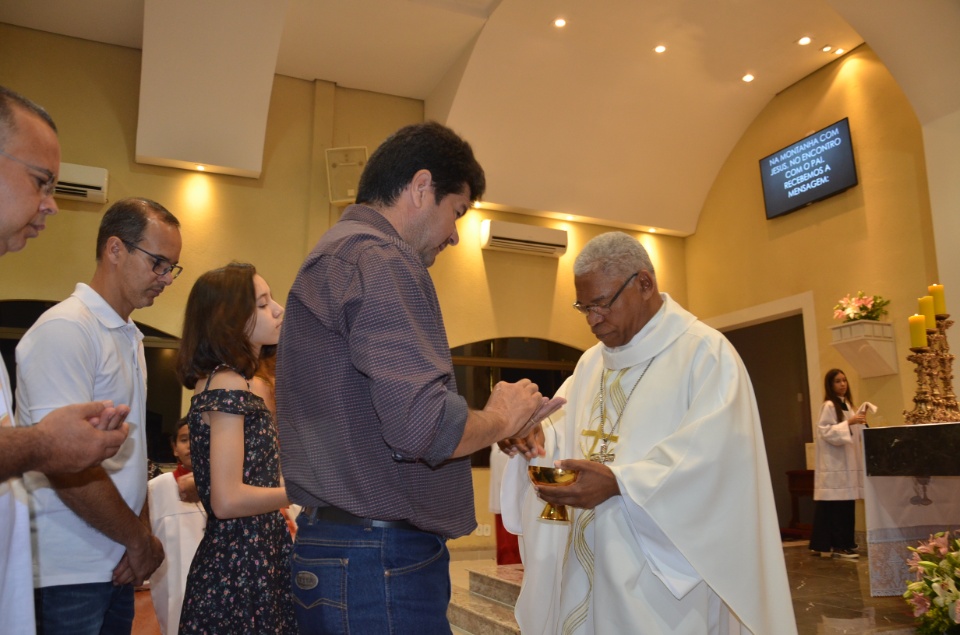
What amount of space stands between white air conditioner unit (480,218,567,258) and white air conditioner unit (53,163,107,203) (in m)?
4.17

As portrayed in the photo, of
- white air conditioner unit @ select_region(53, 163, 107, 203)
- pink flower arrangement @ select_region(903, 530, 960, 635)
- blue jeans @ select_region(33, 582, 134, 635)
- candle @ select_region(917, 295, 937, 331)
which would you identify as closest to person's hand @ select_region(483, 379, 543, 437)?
blue jeans @ select_region(33, 582, 134, 635)

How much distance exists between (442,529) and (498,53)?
7.62 meters

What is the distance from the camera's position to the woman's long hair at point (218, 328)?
7.13ft

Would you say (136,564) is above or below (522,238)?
below

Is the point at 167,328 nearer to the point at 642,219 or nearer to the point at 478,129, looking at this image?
the point at 478,129

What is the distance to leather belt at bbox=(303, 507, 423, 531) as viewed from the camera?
1.50 metres

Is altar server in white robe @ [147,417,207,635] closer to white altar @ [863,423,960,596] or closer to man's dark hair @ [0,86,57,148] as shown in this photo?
man's dark hair @ [0,86,57,148]

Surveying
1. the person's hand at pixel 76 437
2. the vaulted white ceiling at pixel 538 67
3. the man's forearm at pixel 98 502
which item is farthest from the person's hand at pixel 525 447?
the vaulted white ceiling at pixel 538 67

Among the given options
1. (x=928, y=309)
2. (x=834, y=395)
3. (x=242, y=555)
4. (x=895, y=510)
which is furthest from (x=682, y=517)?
(x=834, y=395)

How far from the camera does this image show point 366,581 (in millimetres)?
1473

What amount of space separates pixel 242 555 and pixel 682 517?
3.98ft

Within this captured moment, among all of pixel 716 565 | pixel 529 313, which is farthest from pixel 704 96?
pixel 716 565

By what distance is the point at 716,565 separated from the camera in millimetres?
2211

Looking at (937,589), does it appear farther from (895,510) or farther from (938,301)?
(938,301)
